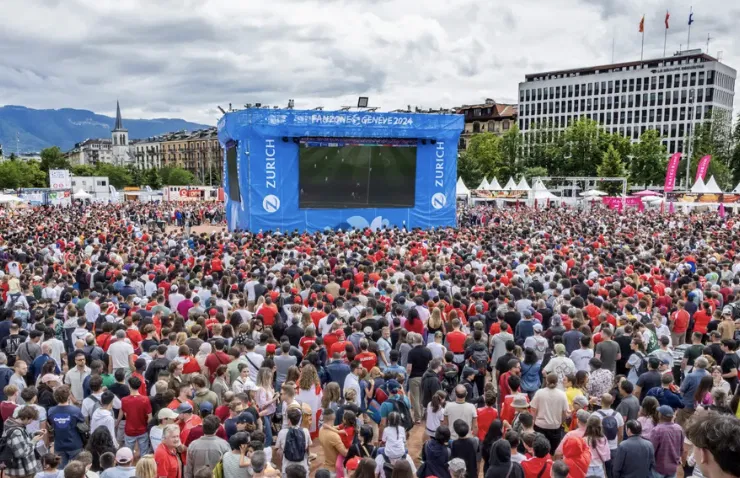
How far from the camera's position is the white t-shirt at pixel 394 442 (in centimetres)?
527

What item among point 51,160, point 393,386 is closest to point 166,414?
point 393,386

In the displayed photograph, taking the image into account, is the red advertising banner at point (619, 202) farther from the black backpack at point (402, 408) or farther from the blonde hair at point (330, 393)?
the blonde hair at point (330, 393)

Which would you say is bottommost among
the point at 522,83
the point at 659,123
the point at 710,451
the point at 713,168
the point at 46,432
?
the point at 46,432

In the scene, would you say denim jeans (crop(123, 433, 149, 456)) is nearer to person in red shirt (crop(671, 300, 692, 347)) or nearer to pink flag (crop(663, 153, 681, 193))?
person in red shirt (crop(671, 300, 692, 347))

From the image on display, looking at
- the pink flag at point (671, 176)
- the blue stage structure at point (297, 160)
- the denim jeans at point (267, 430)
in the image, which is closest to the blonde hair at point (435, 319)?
the denim jeans at point (267, 430)

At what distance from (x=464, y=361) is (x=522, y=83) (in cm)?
9632

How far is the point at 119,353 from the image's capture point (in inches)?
299

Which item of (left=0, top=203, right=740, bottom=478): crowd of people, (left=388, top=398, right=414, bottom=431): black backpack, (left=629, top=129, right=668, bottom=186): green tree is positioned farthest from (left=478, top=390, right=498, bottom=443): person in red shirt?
(left=629, top=129, right=668, bottom=186): green tree

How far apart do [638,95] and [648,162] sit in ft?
98.2

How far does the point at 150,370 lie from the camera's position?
705cm

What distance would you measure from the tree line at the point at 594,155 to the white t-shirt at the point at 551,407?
5602 cm

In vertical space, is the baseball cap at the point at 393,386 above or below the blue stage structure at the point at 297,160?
below

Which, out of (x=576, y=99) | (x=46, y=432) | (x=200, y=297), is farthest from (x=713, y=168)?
(x=46, y=432)

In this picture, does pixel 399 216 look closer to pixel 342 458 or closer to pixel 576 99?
pixel 342 458
